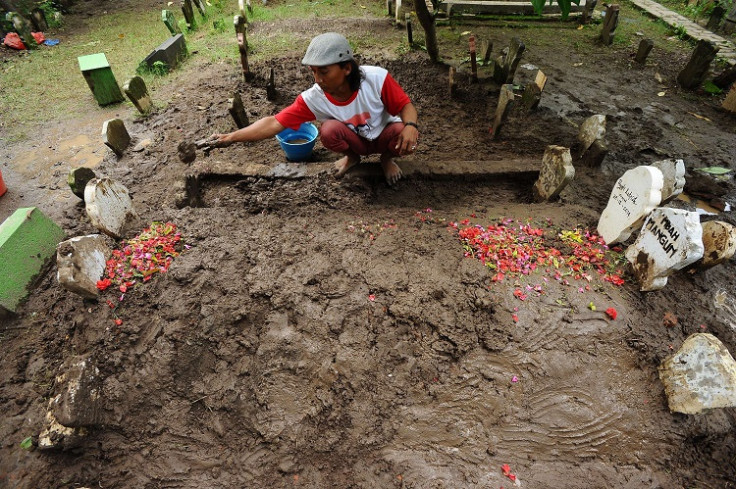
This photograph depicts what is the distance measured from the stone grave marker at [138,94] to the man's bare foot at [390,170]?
10.3 feet

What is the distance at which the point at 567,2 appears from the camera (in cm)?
141

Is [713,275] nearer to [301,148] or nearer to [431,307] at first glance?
[431,307]

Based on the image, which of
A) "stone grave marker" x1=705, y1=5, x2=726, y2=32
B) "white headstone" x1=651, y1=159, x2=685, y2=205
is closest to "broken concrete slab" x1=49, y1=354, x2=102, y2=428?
"white headstone" x1=651, y1=159, x2=685, y2=205

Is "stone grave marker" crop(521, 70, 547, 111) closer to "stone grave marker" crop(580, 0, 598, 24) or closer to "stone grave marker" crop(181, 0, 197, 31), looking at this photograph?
"stone grave marker" crop(580, 0, 598, 24)

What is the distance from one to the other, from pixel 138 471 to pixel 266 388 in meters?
0.71

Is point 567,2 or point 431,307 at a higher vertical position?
point 567,2

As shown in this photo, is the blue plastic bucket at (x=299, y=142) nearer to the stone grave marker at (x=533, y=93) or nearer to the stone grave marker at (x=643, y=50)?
the stone grave marker at (x=533, y=93)

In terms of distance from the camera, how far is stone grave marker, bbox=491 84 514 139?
132 inches

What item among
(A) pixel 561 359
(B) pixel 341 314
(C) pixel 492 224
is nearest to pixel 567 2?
(C) pixel 492 224

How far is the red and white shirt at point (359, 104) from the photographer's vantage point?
2.73 metres

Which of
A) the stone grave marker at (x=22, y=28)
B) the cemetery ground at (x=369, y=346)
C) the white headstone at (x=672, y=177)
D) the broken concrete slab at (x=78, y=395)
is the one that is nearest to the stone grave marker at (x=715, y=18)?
the cemetery ground at (x=369, y=346)

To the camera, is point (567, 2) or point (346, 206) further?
point (346, 206)

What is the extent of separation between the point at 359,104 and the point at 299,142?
3.62 feet

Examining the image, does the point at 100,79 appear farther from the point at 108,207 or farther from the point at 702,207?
the point at 702,207
